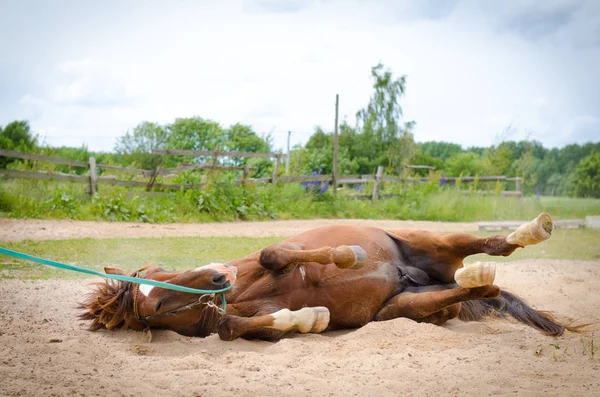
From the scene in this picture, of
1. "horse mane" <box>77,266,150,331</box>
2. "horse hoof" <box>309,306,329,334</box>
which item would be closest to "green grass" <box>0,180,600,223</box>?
"horse mane" <box>77,266,150,331</box>

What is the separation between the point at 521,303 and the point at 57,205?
11.0 metres

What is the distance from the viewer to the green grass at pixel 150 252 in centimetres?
810

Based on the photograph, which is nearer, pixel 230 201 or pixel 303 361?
pixel 303 361

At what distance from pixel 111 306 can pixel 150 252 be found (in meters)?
5.20

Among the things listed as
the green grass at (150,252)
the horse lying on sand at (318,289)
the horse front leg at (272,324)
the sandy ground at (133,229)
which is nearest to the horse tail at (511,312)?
the horse lying on sand at (318,289)

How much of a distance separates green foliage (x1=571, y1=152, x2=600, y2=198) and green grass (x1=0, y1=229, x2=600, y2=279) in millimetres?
9375

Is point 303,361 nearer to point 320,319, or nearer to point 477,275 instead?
point 320,319

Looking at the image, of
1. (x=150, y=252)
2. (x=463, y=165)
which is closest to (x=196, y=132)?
(x=463, y=165)

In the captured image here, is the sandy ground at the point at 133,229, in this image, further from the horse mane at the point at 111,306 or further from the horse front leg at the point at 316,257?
the horse front leg at the point at 316,257

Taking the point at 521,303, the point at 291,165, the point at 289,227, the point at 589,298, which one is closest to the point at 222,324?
the point at 521,303

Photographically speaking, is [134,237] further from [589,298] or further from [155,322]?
[589,298]

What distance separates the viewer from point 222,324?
13.5ft

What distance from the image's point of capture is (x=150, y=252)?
9.47 meters

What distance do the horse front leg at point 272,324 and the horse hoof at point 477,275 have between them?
1.04m
